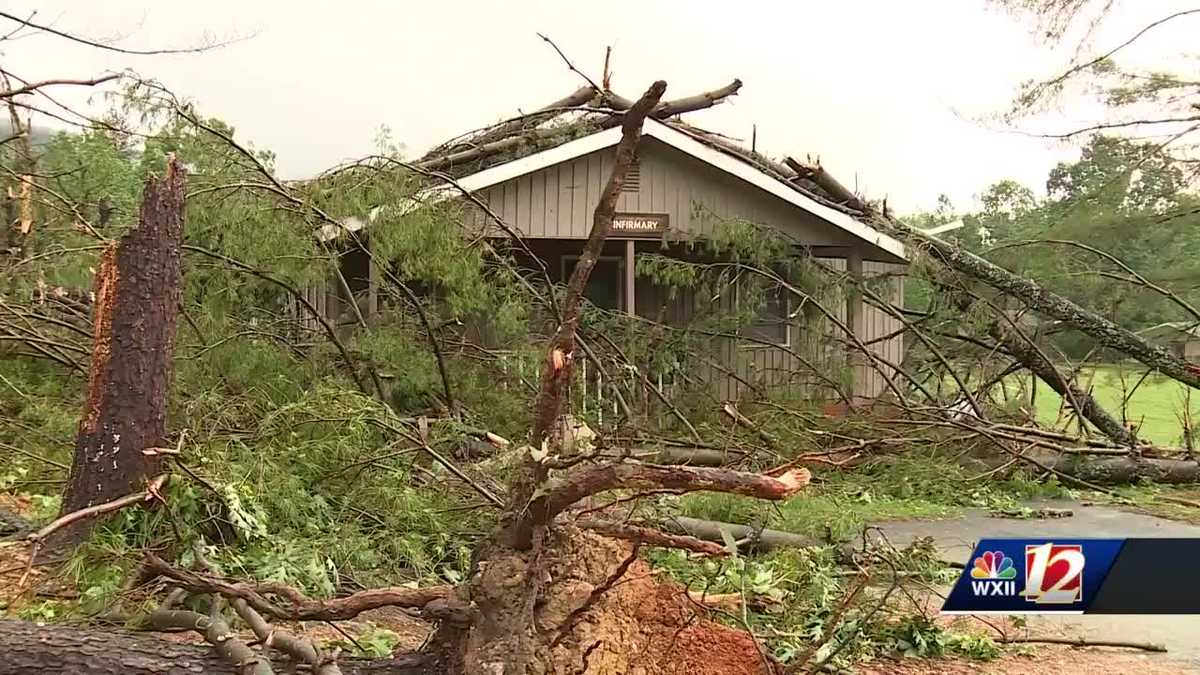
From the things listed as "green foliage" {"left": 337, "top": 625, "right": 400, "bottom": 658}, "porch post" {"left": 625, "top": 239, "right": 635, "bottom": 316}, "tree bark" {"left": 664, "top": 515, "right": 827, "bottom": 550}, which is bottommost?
"green foliage" {"left": 337, "top": 625, "right": 400, "bottom": 658}

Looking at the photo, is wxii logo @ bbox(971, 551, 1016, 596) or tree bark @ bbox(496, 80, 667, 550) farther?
wxii logo @ bbox(971, 551, 1016, 596)

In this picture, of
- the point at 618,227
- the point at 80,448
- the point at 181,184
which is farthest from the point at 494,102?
the point at 80,448

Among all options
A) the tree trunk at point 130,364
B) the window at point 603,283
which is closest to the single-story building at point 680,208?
the window at point 603,283

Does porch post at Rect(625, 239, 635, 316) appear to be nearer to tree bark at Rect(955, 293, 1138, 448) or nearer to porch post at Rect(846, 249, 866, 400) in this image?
porch post at Rect(846, 249, 866, 400)

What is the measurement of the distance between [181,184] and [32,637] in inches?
105

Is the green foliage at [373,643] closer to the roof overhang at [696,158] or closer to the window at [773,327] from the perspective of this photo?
the roof overhang at [696,158]

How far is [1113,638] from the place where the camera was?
170 inches

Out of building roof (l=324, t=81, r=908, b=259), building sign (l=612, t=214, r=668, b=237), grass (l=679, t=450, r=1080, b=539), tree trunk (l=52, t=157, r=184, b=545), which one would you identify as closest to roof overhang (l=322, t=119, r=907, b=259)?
building roof (l=324, t=81, r=908, b=259)

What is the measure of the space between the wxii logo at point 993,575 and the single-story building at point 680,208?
5839 mm

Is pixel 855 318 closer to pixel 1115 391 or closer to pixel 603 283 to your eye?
pixel 1115 391

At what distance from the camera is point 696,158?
1052cm

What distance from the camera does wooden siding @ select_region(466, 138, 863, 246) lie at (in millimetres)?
10250

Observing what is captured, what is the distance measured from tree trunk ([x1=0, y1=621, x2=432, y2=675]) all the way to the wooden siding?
25.2ft

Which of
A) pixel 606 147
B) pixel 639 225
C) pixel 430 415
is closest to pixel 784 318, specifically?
pixel 639 225
